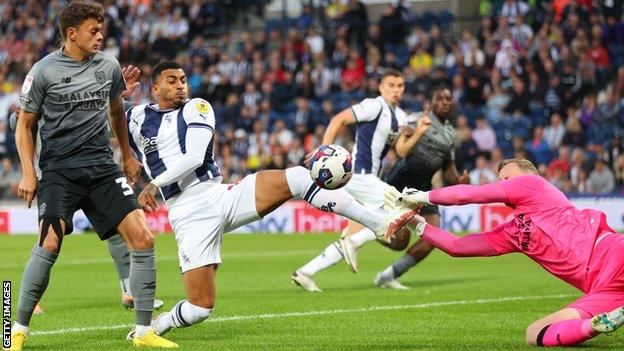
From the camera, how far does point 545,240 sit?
8195 mm

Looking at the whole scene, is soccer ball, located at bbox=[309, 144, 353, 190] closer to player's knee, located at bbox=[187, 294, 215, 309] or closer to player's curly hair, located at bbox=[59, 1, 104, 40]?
player's knee, located at bbox=[187, 294, 215, 309]

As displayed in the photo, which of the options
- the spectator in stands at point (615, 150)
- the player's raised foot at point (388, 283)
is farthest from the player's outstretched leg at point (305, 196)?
the spectator in stands at point (615, 150)

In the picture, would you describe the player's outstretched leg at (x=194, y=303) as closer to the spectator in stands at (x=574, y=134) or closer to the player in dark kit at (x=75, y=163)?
the player in dark kit at (x=75, y=163)

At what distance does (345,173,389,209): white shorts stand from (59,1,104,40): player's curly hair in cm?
527

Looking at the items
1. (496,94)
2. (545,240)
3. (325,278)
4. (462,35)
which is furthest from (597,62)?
(545,240)

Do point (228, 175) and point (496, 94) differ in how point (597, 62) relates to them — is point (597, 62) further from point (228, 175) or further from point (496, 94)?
point (228, 175)

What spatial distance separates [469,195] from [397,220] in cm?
60

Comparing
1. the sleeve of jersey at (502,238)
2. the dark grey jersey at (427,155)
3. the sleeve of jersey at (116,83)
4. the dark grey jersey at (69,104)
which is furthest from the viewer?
the dark grey jersey at (427,155)

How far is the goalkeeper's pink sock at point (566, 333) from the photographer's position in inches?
311

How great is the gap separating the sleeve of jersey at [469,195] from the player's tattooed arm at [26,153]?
2701mm

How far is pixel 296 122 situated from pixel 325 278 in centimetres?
1330

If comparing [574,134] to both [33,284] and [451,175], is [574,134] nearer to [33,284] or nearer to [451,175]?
[451,175]

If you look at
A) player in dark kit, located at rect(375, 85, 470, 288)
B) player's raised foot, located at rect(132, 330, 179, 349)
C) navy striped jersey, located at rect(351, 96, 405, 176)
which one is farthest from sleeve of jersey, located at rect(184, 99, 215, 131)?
player in dark kit, located at rect(375, 85, 470, 288)

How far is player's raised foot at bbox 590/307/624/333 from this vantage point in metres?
7.66
